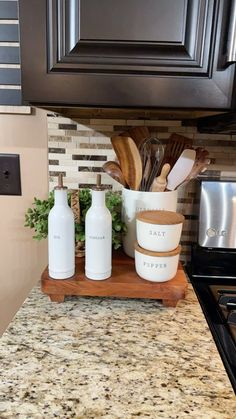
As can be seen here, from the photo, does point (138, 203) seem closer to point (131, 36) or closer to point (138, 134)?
point (138, 134)

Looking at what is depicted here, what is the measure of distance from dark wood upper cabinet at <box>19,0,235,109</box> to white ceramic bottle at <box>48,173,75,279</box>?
0.21m

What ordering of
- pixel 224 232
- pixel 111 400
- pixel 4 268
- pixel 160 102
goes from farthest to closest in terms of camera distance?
pixel 4 268 < pixel 224 232 < pixel 160 102 < pixel 111 400

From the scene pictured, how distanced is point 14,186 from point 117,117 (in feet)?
1.25

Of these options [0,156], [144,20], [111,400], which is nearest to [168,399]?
[111,400]

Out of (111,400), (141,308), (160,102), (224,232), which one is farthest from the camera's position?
(224,232)

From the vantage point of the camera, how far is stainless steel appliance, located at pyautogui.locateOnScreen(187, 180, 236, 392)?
82 centimetres

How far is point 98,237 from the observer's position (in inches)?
27.6

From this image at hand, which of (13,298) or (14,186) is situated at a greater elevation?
(14,186)

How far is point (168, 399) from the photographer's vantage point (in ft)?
1.61

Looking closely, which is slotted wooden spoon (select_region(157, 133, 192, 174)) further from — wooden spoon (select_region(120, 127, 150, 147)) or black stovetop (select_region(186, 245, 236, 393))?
black stovetop (select_region(186, 245, 236, 393))

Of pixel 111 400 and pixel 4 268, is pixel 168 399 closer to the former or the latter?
pixel 111 400

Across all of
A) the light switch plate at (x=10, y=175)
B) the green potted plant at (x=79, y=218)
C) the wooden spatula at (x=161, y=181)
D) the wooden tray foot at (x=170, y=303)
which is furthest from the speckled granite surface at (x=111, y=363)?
the light switch plate at (x=10, y=175)

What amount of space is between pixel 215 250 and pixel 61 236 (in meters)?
0.47

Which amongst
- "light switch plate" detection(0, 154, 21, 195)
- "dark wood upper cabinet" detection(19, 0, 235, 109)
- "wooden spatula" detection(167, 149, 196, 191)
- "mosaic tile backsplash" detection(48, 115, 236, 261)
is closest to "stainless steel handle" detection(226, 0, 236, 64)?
"dark wood upper cabinet" detection(19, 0, 235, 109)
